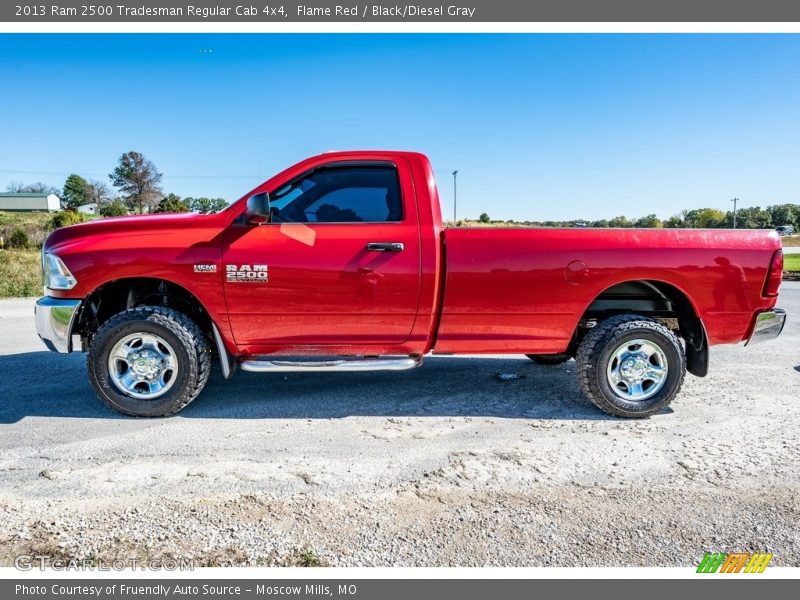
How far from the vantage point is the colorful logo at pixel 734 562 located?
2.31 m

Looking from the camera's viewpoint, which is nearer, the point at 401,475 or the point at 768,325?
the point at 401,475

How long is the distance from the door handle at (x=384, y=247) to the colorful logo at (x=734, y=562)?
261 cm

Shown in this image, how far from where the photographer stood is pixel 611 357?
4.11 m

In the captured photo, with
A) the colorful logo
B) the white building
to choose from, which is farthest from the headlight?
the white building

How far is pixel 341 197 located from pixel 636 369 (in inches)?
106

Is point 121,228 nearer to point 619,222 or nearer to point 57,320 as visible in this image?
point 57,320

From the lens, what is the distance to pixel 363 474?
3123 mm

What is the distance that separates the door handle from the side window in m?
0.23

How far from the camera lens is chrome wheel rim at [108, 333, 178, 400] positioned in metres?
4.01

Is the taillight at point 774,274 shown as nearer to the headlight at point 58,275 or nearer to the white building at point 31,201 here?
the headlight at point 58,275

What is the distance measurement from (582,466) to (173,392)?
9.73ft

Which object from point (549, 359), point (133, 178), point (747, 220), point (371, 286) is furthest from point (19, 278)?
point (133, 178)

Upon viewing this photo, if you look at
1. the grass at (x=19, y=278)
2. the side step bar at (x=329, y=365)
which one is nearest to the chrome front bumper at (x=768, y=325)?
the side step bar at (x=329, y=365)

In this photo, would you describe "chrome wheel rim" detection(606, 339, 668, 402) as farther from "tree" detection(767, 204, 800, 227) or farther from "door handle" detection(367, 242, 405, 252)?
"tree" detection(767, 204, 800, 227)
